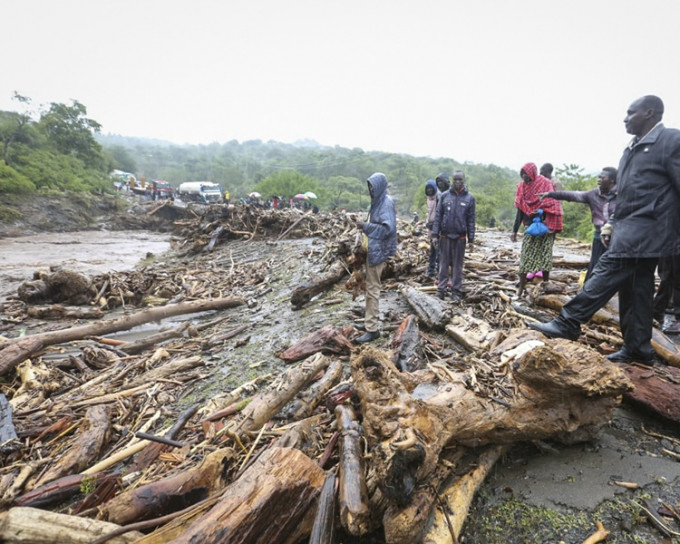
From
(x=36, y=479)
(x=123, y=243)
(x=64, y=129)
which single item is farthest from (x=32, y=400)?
(x=64, y=129)

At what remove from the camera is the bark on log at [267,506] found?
1.60 m

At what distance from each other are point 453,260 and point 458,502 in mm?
4392

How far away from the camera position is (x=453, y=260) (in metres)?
5.78

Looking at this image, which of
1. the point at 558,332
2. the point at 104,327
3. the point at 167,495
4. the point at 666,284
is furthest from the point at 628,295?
the point at 104,327

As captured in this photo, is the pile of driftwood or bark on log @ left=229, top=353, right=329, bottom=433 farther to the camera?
bark on log @ left=229, top=353, right=329, bottom=433

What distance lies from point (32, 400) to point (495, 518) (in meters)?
5.35

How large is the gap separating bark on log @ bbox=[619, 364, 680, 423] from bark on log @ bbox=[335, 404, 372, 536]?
1.99 metres

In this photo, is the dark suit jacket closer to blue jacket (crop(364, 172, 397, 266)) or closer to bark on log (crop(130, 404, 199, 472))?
blue jacket (crop(364, 172, 397, 266))

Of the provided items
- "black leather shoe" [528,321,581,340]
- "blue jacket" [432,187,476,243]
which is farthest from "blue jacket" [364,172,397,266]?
"black leather shoe" [528,321,581,340]

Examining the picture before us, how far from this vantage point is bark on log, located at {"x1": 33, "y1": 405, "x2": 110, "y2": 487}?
2826 mm

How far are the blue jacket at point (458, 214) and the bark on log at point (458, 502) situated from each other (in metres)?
4.02

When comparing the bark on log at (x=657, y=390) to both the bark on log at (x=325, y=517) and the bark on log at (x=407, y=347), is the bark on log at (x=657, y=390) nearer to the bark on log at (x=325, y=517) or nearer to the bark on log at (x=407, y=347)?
the bark on log at (x=407, y=347)

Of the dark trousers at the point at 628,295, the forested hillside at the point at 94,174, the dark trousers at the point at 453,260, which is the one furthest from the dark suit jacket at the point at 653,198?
the forested hillside at the point at 94,174

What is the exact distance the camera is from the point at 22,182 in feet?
83.6
